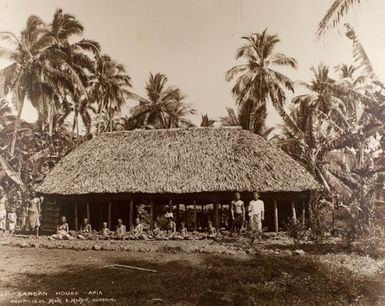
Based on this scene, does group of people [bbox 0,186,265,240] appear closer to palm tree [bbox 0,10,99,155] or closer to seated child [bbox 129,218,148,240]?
seated child [bbox 129,218,148,240]

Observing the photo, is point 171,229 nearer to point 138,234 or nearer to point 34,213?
point 138,234

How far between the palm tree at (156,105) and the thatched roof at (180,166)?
6.23 meters

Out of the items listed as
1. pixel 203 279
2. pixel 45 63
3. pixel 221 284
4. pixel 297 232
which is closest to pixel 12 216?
pixel 45 63

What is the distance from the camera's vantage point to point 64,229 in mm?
11578

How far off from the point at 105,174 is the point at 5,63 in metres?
3.83

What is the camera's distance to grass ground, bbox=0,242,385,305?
19.6ft

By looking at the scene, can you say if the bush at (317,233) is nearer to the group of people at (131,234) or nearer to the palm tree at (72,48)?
the group of people at (131,234)

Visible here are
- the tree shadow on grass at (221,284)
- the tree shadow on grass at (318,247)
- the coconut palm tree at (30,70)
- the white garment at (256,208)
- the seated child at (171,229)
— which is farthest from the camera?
the seated child at (171,229)

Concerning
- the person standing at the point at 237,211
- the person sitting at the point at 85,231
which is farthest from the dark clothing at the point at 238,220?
the person sitting at the point at 85,231

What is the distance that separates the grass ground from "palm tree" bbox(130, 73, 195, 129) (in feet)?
39.9

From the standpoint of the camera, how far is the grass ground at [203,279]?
598 cm

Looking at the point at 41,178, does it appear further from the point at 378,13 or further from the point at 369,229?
the point at 378,13

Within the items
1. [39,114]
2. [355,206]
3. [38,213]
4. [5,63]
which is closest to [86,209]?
[38,213]

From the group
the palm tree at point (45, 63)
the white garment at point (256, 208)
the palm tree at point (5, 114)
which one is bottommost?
the white garment at point (256, 208)
